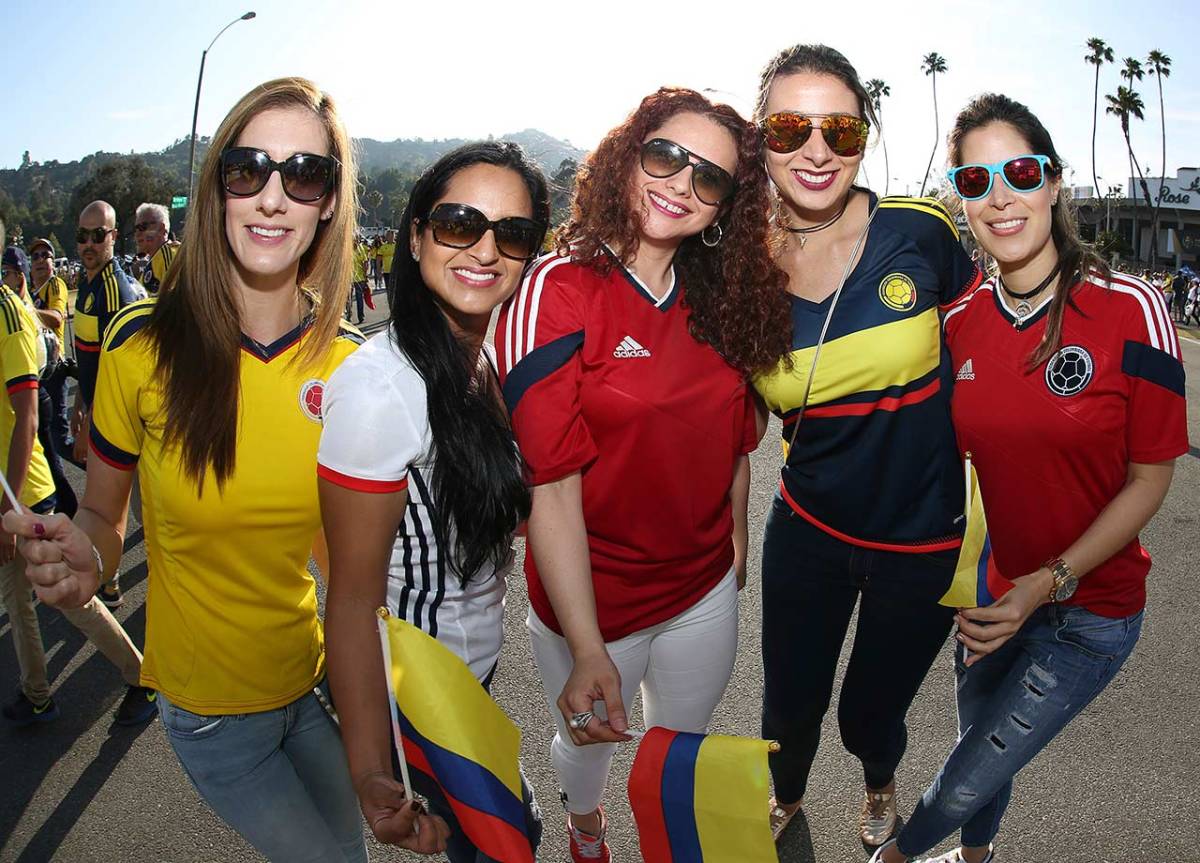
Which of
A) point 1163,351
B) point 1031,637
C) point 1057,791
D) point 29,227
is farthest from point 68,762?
point 29,227

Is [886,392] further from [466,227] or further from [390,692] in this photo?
[390,692]

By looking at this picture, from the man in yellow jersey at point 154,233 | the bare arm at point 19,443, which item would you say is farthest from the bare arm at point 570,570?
the man in yellow jersey at point 154,233

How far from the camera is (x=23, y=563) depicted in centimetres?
399

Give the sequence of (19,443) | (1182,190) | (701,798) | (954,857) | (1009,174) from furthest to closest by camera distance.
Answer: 1. (1182,190)
2. (19,443)
3. (954,857)
4. (1009,174)
5. (701,798)

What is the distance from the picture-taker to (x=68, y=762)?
3797mm

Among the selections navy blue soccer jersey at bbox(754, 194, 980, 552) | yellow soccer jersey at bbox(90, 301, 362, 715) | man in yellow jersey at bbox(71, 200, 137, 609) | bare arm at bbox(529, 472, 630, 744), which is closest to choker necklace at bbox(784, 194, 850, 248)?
navy blue soccer jersey at bbox(754, 194, 980, 552)

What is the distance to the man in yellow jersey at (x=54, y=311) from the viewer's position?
21.6 feet

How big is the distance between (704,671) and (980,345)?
1321 millimetres

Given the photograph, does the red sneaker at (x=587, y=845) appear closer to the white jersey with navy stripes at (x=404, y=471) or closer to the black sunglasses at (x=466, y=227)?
the white jersey with navy stripes at (x=404, y=471)

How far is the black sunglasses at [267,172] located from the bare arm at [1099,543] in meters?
2.15

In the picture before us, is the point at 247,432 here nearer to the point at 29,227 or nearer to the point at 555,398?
the point at 555,398

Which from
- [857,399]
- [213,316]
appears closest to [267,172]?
[213,316]

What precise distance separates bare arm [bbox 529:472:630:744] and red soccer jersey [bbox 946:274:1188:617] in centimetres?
121

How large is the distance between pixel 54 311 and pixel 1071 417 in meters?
8.61
